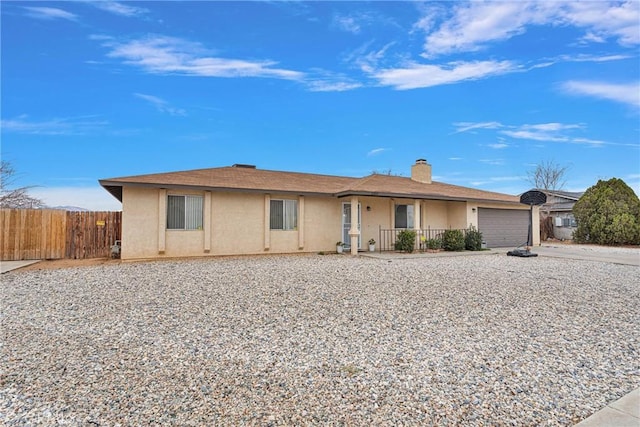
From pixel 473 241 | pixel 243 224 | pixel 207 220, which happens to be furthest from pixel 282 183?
pixel 473 241

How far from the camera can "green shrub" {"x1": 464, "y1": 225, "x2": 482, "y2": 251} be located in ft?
48.9

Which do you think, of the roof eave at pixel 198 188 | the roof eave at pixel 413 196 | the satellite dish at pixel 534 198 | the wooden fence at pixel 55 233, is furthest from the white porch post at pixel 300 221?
the satellite dish at pixel 534 198

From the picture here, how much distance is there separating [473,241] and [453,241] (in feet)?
3.76

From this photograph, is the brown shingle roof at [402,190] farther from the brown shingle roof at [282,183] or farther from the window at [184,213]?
the window at [184,213]

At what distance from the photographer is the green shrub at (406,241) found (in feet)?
44.5

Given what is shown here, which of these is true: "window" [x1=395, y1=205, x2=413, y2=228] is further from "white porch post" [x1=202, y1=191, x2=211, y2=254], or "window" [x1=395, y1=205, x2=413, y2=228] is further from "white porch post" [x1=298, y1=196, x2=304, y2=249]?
"white porch post" [x1=202, y1=191, x2=211, y2=254]

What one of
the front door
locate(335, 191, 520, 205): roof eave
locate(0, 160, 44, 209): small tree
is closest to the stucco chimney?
locate(335, 191, 520, 205): roof eave

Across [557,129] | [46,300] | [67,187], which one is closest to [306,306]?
[46,300]

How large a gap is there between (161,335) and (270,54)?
1132 cm

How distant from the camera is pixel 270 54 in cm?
1250

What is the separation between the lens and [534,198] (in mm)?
15789

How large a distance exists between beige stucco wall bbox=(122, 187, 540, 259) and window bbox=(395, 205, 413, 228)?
1.17 ft

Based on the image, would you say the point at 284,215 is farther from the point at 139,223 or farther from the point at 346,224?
the point at 139,223

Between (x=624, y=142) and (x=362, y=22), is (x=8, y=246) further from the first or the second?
(x=624, y=142)
